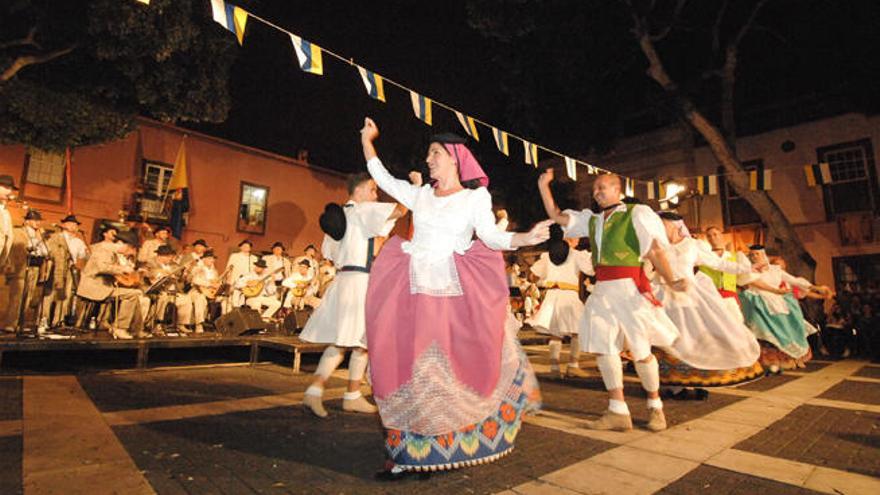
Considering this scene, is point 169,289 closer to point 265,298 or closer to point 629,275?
point 265,298

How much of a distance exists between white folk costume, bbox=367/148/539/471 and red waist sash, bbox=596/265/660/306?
135 centimetres

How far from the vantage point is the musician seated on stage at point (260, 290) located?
1029 centimetres

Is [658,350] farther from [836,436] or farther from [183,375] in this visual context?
[183,375]

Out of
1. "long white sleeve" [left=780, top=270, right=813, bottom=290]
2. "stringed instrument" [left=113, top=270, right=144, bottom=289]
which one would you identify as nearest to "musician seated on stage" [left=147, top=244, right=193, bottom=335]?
"stringed instrument" [left=113, top=270, right=144, bottom=289]

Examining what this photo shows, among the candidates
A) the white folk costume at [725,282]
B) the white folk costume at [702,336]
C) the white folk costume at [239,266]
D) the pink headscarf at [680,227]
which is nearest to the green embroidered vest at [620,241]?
the white folk costume at [702,336]

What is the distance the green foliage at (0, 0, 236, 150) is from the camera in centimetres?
854

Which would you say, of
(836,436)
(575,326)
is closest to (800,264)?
(575,326)

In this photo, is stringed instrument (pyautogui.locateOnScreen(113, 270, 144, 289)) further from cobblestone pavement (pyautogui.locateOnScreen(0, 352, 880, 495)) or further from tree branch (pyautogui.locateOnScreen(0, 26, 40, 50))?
tree branch (pyautogui.locateOnScreen(0, 26, 40, 50))

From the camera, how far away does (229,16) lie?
4840 mm

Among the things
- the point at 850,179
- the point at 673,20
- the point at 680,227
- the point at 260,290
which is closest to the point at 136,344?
the point at 260,290

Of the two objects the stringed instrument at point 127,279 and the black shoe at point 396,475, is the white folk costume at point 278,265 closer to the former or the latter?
the stringed instrument at point 127,279

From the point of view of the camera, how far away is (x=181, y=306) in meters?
9.28

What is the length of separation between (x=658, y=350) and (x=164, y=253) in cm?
912

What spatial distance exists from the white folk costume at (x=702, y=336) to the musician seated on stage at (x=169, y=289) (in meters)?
8.46
